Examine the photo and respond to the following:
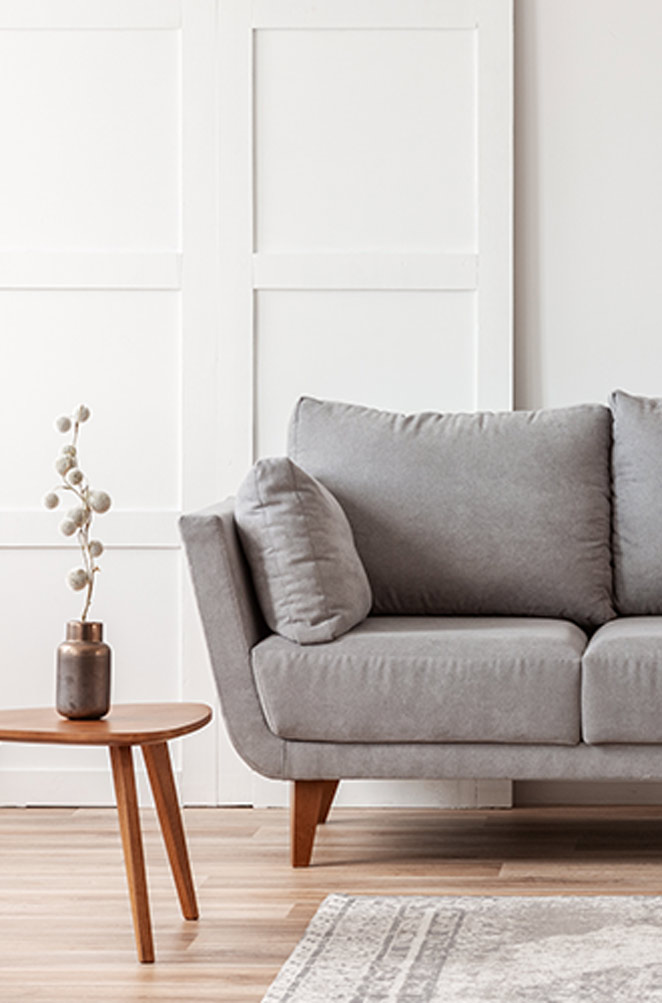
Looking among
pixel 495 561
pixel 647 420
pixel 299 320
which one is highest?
pixel 299 320

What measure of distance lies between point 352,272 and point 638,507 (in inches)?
38.4

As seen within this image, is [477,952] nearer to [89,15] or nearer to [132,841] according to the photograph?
[132,841]

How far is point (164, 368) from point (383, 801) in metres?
1.27

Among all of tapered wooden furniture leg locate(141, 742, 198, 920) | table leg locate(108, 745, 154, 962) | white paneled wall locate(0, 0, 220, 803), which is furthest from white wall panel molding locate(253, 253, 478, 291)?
table leg locate(108, 745, 154, 962)

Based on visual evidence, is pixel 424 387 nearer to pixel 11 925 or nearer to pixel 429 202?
pixel 429 202

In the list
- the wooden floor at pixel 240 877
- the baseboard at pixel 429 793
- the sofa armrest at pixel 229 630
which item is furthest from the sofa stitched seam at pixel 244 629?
the baseboard at pixel 429 793

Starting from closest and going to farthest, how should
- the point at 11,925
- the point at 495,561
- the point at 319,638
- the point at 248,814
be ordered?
the point at 11,925 < the point at 319,638 < the point at 495,561 < the point at 248,814

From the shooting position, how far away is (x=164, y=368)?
12.1 ft

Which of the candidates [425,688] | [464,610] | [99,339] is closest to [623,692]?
[425,688]

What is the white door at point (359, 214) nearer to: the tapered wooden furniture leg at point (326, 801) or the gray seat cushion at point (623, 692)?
the tapered wooden furniture leg at point (326, 801)

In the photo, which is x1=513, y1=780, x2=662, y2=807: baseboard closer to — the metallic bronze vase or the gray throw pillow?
the gray throw pillow

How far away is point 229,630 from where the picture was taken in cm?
289

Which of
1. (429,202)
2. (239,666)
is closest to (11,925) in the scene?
(239,666)

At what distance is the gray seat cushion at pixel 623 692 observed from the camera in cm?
277
